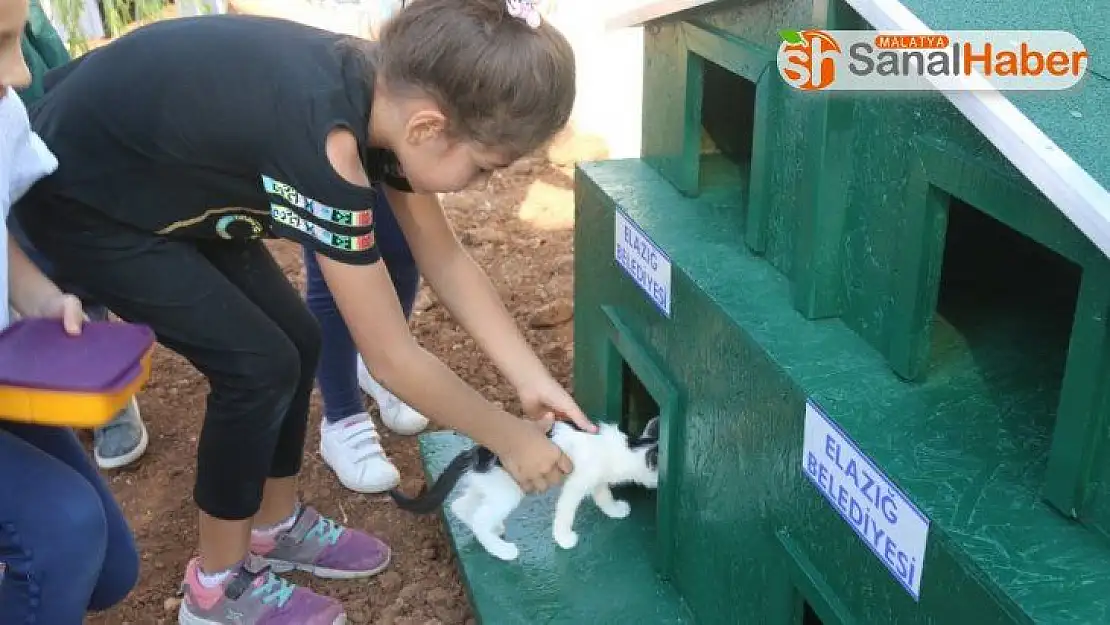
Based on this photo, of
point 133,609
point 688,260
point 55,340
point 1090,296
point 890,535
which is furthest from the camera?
point 133,609

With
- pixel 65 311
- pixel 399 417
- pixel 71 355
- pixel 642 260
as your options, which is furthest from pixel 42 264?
pixel 642 260

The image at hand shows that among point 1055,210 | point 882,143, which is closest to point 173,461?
point 882,143

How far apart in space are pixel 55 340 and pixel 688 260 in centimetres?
97

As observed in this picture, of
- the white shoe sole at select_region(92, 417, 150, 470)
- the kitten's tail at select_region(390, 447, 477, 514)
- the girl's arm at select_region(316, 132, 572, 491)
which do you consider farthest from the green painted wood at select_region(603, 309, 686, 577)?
the white shoe sole at select_region(92, 417, 150, 470)

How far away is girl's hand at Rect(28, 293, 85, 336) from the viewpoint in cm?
154

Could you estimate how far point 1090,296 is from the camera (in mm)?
1163

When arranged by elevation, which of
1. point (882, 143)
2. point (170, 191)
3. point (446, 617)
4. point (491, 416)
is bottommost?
point (446, 617)

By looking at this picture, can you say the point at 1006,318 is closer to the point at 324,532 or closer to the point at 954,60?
the point at 954,60

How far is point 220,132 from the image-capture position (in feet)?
5.32

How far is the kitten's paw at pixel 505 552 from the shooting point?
7.07 feet

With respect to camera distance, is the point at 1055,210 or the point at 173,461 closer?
the point at 1055,210

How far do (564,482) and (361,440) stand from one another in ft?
2.04

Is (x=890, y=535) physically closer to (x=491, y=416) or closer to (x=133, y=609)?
(x=491, y=416)

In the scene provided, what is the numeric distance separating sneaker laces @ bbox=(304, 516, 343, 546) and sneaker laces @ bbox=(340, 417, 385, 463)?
300 mm
